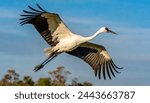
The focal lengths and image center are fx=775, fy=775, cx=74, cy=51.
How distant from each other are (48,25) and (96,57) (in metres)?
1.46

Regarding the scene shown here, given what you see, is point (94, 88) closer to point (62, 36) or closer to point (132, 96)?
point (132, 96)

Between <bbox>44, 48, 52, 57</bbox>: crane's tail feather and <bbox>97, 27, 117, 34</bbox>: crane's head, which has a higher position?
<bbox>97, 27, 117, 34</bbox>: crane's head

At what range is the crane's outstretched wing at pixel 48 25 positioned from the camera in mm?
16000

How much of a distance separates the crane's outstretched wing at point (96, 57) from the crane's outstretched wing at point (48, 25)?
606 millimetres

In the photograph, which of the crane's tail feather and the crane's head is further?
the crane's head

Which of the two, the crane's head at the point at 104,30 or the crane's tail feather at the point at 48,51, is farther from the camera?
the crane's head at the point at 104,30

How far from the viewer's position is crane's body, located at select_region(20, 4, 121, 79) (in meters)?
16.2

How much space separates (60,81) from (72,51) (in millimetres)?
5242

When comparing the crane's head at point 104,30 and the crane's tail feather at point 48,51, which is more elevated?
the crane's head at point 104,30

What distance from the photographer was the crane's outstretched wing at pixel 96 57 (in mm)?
17094

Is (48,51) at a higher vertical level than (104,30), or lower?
lower

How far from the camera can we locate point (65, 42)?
652 inches

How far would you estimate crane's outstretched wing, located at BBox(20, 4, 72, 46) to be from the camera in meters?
16.0

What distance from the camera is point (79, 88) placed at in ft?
44.2
